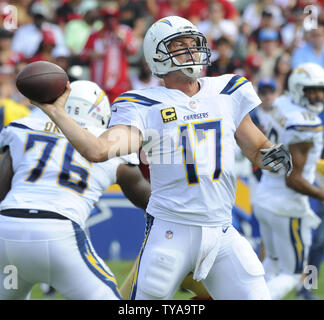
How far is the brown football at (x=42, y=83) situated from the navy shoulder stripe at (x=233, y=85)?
0.87 metres

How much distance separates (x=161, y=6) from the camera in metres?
10.6

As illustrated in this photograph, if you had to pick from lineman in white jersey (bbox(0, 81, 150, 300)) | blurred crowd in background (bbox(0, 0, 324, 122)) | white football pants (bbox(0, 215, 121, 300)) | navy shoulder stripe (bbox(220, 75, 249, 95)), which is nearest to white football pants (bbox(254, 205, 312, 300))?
Result: lineman in white jersey (bbox(0, 81, 150, 300))

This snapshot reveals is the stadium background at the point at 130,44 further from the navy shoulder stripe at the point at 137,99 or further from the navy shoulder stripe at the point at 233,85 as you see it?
the navy shoulder stripe at the point at 137,99

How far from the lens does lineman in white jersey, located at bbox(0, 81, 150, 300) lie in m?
3.89

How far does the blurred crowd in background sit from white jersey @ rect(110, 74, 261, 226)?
4757 millimetres

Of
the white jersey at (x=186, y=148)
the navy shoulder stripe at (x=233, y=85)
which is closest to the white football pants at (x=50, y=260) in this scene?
the white jersey at (x=186, y=148)

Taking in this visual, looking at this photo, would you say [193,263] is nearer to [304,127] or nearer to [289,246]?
[304,127]

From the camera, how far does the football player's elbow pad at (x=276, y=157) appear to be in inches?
138

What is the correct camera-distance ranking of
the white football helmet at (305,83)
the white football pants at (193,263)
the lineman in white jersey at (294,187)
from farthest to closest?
the white football helmet at (305,83), the lineman in white jersey at (294,187), the white football pants at (193,263)

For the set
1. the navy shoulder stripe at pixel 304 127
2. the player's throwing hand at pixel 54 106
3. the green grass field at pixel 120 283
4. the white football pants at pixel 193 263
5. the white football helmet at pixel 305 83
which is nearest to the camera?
the player's throwing hand at pixel 54 106

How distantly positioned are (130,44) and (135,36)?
35.9 inches

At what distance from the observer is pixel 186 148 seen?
3561 millimetres

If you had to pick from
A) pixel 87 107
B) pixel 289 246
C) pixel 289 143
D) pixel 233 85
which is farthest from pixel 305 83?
pixel 233 85
